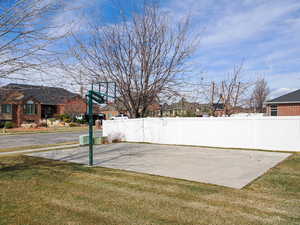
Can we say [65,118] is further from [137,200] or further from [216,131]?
[137,200]

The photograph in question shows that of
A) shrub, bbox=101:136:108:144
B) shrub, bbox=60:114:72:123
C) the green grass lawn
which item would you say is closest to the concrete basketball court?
the green grass lawn

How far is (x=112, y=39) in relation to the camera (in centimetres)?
1411

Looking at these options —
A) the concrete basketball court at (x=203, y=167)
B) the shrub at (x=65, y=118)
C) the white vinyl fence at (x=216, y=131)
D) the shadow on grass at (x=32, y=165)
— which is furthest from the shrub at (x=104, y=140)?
the shrub at (x=65, y=118)

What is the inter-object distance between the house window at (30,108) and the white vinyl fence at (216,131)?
25.7 m

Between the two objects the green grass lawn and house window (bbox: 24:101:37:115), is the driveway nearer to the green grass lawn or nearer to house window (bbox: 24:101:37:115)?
the green grass lawn

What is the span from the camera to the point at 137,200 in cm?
496

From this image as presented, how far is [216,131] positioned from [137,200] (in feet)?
30.9

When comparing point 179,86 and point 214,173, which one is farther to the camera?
point 179,86

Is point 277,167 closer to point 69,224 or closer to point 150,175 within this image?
point 150,175

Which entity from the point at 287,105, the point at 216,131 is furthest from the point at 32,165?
the point at 287,105

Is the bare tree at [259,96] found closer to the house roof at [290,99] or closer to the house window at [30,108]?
the house roof at [290,99]

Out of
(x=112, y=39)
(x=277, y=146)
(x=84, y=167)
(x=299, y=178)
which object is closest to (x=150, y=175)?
(x=84, y=167)

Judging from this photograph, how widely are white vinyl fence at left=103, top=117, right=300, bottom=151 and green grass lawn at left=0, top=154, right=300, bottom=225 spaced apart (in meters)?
5.11

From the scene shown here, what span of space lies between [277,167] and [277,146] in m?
4.37
